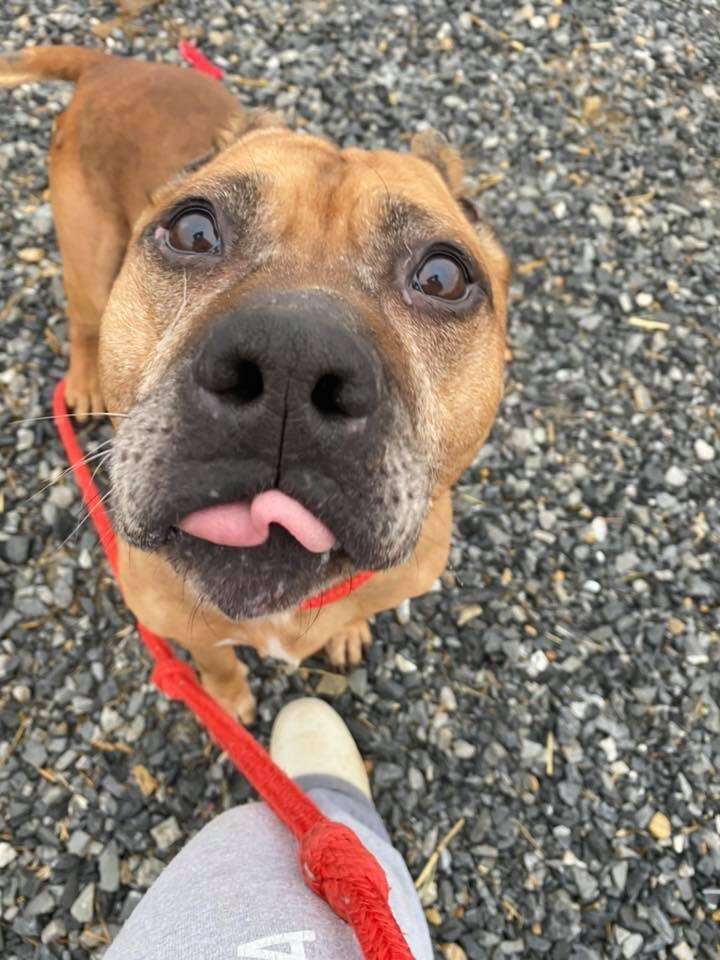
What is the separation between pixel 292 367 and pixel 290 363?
10 millimetres

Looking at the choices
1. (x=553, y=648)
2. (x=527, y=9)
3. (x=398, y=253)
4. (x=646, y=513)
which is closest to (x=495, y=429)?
(x=646, y=513)

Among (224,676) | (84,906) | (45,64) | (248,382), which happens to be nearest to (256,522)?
(248,382)

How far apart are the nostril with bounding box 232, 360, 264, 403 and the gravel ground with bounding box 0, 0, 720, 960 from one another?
2.60 meters

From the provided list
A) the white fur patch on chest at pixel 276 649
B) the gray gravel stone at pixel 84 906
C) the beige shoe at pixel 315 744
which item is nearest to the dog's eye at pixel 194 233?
the white fur patch on chest at pixel 276 649

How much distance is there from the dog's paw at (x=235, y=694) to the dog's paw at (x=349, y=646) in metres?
0.47

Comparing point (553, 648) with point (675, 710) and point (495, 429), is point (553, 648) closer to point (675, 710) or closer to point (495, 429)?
point (675, 710)

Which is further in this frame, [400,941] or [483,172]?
[483,172]

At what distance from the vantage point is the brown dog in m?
1.76

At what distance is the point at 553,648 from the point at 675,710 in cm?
73

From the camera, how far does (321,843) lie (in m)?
2.34

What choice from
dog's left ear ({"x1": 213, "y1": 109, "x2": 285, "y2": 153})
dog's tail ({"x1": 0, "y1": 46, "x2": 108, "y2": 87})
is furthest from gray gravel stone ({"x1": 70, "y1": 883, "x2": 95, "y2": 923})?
dog's tail ({"x1": 0, "y1": 46, "x2": 108, "y2": 87})

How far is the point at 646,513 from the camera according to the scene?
15.0 feet

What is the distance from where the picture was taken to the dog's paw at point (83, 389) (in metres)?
4.41

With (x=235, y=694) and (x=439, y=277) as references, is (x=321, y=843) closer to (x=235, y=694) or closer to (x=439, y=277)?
(x=235, y=694)
